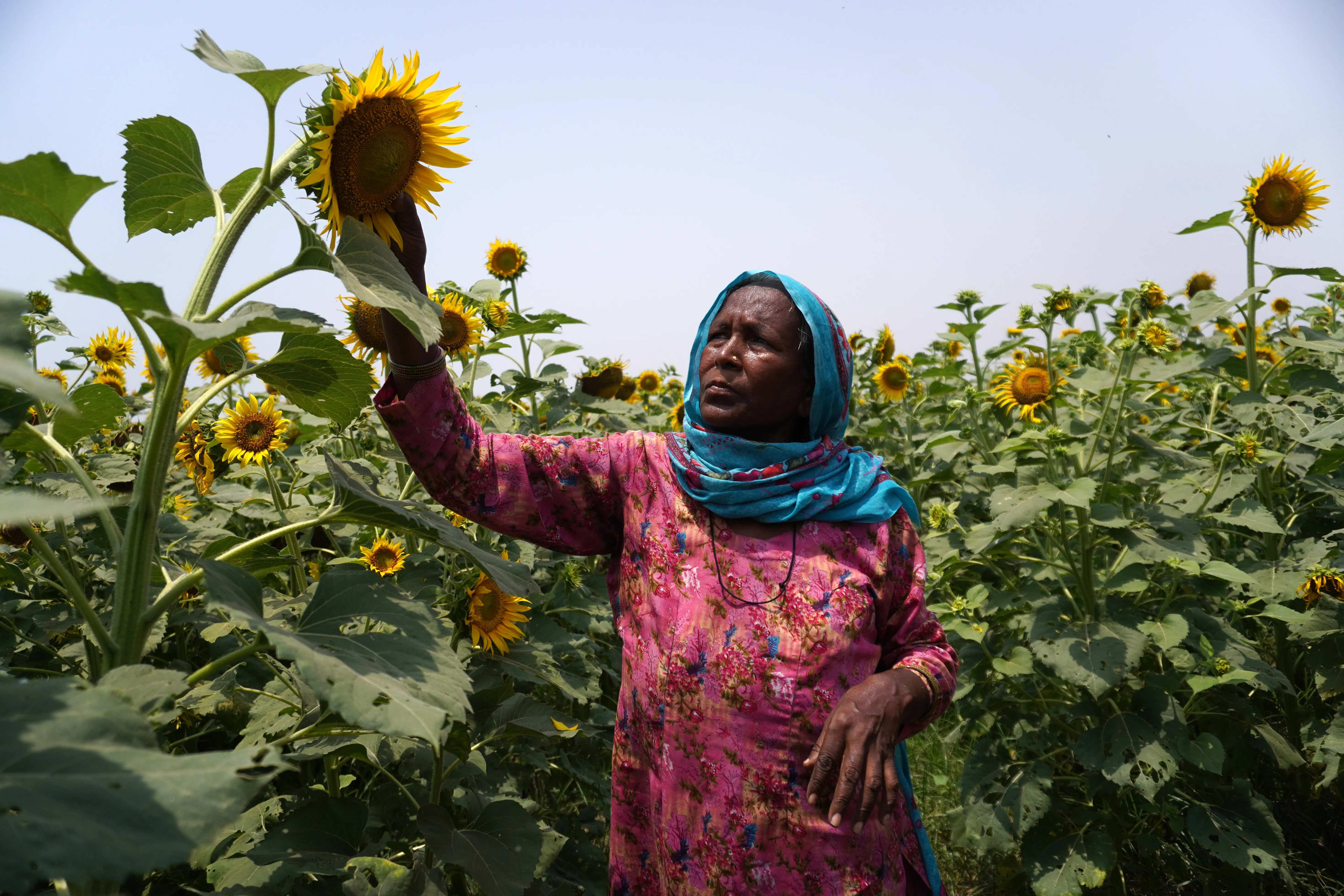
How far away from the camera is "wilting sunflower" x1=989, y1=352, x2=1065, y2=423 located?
3412 millimetres

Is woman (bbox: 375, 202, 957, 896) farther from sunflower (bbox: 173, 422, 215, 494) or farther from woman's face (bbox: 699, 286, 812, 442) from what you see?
sunflower (bbox: 173, 422, 215, 494)

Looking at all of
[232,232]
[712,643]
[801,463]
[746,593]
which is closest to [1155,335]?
[801,463]

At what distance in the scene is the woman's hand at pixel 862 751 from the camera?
158 cm

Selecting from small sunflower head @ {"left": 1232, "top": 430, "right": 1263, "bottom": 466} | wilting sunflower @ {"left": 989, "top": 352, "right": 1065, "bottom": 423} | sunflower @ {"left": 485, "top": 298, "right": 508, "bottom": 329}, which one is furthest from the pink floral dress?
small sunflower head @ {"left": 1232, "top": 430, "right": 1263, "bottom": 466}

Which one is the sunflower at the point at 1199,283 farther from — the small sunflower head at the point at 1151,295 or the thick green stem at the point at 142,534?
the thick green stem at the point at 142,534

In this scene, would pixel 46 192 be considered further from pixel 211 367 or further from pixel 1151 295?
pixel 1151 295

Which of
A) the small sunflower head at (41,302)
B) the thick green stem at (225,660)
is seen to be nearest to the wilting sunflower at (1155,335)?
the thick green stem at (225,660)

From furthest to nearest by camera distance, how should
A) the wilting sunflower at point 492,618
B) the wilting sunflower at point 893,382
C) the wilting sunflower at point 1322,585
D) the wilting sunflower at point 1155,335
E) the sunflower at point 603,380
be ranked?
1. the wilting sunflower at point 893,382
2. the sunflower at point 603,380
3. the wilting sunflower at point 1155,335
4. the wilting sunflower at point 1322,585
5. the wilting sunflower at point 492,618

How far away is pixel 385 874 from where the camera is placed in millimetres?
1640

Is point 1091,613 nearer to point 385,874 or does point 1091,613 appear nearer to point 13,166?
point 385,874

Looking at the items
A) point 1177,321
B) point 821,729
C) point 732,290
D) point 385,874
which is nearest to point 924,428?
point 1177,321

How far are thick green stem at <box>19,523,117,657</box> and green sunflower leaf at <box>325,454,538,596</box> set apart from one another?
34cm

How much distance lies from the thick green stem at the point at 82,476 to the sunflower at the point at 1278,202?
384cm

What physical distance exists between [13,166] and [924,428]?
5629 mm
